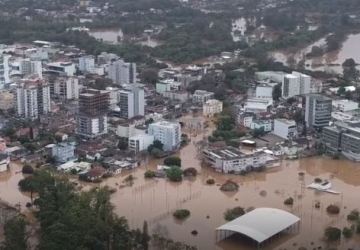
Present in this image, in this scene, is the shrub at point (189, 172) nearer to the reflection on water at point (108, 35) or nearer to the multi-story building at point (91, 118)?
the multi-story building at point (91, 118)

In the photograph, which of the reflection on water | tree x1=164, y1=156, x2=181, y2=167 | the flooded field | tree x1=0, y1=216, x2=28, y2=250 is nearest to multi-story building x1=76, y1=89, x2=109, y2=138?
tree x1=164, y1=156, x2=181, y2=167

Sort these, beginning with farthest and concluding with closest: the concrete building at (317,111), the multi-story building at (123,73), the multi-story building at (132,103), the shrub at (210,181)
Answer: the multi-story building at (123,73) → the multi-story building at (132,103) → the concrete building at (317,111) → the shrub at (210,181)

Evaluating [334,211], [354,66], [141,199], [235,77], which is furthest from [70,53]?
[334,211]

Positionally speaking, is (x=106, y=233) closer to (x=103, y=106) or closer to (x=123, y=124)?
(x=123, y=124)

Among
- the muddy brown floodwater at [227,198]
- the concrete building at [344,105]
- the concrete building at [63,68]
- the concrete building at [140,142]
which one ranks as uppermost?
the concrete building at [63,68]

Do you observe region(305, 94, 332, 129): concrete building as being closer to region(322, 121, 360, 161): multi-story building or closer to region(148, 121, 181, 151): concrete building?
region(322, 121, 360, 161): multi-story building

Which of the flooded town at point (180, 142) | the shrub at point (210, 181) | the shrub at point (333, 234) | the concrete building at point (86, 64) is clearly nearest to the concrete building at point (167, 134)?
the flooded town at point (180, 142)
